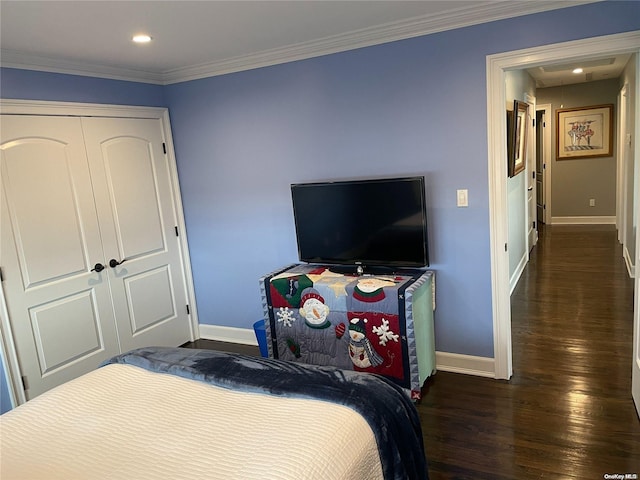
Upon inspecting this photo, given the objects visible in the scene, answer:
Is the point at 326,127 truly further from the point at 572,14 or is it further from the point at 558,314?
the point at 558,314

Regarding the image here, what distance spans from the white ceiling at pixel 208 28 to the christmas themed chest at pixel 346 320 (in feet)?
5.20

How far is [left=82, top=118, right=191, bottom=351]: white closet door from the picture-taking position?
3533mm

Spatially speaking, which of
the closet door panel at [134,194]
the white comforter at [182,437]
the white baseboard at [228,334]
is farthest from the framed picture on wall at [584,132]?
the white comforter at [182,437]

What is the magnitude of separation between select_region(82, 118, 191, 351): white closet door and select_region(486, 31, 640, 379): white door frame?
2627 millimetres

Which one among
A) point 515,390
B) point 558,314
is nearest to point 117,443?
point 515,390

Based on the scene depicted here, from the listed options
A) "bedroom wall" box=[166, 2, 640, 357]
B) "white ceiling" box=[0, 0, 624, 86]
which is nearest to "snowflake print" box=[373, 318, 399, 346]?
"bedroom wall" box=[166, 2, 640, 357]

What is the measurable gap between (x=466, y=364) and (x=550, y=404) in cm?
61

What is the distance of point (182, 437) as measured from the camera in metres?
1.60

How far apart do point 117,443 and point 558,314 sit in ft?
12.4

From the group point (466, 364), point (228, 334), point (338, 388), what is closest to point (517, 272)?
point (466, 364)

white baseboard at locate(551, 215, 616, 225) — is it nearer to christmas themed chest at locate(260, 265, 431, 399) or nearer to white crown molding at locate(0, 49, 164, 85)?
christmas themed chest at locate(260, 265, 431, 399)

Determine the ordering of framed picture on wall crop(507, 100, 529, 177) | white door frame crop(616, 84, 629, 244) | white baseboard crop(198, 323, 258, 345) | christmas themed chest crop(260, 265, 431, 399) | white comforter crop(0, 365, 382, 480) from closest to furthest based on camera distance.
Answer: white comforter crop(0, 365, 382, 480), christmas themed chest crop(260, 265, 431, 399), white baseboard crop(198, 323, 258, 345), framed picture on wall crop(507, 100, 529, 177), white door frame crop(616, 84, 629, 244)

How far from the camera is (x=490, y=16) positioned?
2771 millimetres

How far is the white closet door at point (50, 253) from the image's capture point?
2.97m
